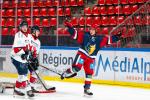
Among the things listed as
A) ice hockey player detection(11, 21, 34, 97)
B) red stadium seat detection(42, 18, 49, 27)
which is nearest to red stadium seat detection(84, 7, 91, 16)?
red stadium seat detection(42, 18, 49, 27)

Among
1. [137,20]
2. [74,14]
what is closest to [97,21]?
[74,14]

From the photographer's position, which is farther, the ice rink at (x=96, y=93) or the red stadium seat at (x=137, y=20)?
the red stadium seat at (x=137, y=20)

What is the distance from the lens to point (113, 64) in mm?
11383

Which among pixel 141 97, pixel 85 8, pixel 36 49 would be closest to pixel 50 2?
pixel 85 8

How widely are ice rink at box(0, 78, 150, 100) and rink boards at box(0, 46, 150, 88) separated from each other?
1.33 ft

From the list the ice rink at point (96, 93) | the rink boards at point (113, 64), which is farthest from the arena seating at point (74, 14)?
the ice rink at point (96, 93)

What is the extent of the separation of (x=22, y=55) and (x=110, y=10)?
6534mm

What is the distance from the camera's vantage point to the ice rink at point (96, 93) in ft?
28.5

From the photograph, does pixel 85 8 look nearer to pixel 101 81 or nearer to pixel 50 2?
pixel 50 2

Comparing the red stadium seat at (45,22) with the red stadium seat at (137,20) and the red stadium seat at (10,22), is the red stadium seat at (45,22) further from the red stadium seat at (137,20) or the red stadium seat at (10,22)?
the red stadium seat at (137,20)

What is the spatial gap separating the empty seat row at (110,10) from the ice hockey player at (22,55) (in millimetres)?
5268

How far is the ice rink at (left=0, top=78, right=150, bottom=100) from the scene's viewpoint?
8.67 metres

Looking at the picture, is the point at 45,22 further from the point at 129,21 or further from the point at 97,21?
the point at 129,21

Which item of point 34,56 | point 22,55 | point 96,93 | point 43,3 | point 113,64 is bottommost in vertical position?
point 96,93
